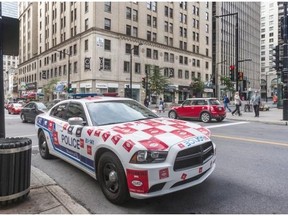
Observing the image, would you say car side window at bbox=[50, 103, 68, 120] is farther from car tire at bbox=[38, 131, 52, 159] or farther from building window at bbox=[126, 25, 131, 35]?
building window at bbox=[126, 25, 131, 35]

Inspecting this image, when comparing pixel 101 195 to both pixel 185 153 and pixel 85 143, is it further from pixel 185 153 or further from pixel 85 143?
pixel 185 153

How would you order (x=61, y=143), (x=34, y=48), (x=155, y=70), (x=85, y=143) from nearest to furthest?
(x=85, y=143) → (x=61, y=143) → (x=155, y=70) → (x=34, y=48)

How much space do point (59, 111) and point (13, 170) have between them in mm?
2654

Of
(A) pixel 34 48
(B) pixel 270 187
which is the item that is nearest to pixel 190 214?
(B) pixel 270 187

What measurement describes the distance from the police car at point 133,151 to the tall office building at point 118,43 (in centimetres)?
3366

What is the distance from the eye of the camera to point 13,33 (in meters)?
4.26

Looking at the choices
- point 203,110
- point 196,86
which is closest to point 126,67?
point 196,86

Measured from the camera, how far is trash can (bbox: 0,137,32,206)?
11.3 ft

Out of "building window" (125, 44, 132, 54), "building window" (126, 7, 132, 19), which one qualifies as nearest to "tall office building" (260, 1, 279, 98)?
"building window" (126, 7, 132, 19)

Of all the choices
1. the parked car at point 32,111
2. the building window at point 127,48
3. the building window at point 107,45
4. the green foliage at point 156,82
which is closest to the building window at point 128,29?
the building window at point 127,48

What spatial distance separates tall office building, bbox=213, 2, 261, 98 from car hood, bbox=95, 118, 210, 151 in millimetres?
58466

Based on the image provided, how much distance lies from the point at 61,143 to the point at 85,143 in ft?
3.96

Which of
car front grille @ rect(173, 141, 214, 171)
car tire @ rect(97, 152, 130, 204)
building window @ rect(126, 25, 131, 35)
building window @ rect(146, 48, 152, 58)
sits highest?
building window @ rect(126, 25, 131, 35)

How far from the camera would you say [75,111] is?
5262 millimetres
